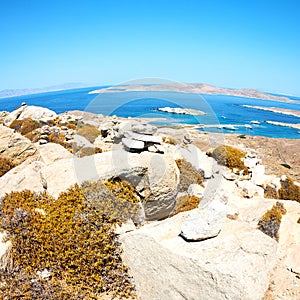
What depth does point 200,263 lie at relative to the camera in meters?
5.26

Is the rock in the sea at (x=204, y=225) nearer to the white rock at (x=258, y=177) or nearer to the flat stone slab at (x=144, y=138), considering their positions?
the flat stone slab at (x=144, y=138)

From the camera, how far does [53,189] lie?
7453 mm

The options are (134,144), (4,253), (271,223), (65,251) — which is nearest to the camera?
(4,253)

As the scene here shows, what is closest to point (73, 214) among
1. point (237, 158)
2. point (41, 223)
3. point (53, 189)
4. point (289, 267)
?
point (41, 223)

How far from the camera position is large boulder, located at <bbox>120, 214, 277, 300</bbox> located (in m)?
4.95

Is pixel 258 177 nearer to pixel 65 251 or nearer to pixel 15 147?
pixel 65 251

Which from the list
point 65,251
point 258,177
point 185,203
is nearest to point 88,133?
point 185,203

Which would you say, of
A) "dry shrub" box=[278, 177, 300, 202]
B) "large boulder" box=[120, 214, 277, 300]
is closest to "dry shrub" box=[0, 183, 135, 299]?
"large boulder" box=[120, 214, 277, 300]

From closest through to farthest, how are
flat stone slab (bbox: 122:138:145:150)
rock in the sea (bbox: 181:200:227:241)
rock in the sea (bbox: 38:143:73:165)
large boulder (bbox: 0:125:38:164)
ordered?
rock in the sea (bbox: 181:200:227:241) < flat stone slab (bbox: 122:138:145:150) < large boulder (bbox: 0:125:38:164) < rock in the sea (bbox: 38:143:73:165)

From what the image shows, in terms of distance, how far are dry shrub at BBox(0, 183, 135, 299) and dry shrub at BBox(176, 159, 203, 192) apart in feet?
15.8

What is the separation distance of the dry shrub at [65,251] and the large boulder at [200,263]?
52 centimetres

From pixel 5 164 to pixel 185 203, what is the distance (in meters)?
7.93

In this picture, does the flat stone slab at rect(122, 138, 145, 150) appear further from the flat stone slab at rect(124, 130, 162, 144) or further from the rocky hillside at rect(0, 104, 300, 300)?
the rocky hillside at rect(0, 104, 300, 300)

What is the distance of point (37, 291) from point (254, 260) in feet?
16.7
